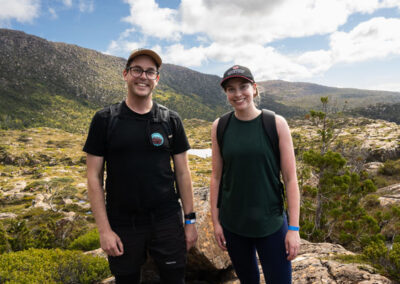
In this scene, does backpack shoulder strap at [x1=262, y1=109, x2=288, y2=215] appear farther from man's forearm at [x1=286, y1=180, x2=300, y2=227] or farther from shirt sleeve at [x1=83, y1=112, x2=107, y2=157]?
shirt sleeve at [x1=83, y1=112, x2=107, y2=157]

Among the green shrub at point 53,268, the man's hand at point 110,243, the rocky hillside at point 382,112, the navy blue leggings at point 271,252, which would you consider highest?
the rocky hillside at point 382,112

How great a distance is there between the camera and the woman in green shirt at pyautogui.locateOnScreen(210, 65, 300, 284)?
238 cm

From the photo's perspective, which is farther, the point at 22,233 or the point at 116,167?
the point at 22,233

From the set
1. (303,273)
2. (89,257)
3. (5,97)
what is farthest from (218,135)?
(5,97)

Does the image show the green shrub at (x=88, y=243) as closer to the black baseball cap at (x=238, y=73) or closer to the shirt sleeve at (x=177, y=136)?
the shirt sleeve at (x=177, y=136)

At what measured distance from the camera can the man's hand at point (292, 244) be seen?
2385mm

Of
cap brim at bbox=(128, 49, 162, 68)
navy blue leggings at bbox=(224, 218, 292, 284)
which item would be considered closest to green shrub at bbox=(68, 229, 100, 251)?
navy blue leggings at bbox=(224, 218, 292, 284)

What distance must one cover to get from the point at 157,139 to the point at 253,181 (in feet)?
3.65

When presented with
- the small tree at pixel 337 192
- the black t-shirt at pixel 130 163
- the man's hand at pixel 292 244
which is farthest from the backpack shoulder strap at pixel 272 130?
the small tree at pixel 337 192

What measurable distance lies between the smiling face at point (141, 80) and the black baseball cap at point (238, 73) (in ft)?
2.71

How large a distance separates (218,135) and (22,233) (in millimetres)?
16499

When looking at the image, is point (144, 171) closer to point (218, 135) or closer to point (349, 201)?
point (218, 135)

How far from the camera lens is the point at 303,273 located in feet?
12.7

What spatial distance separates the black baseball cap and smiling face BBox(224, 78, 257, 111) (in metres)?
0.04
